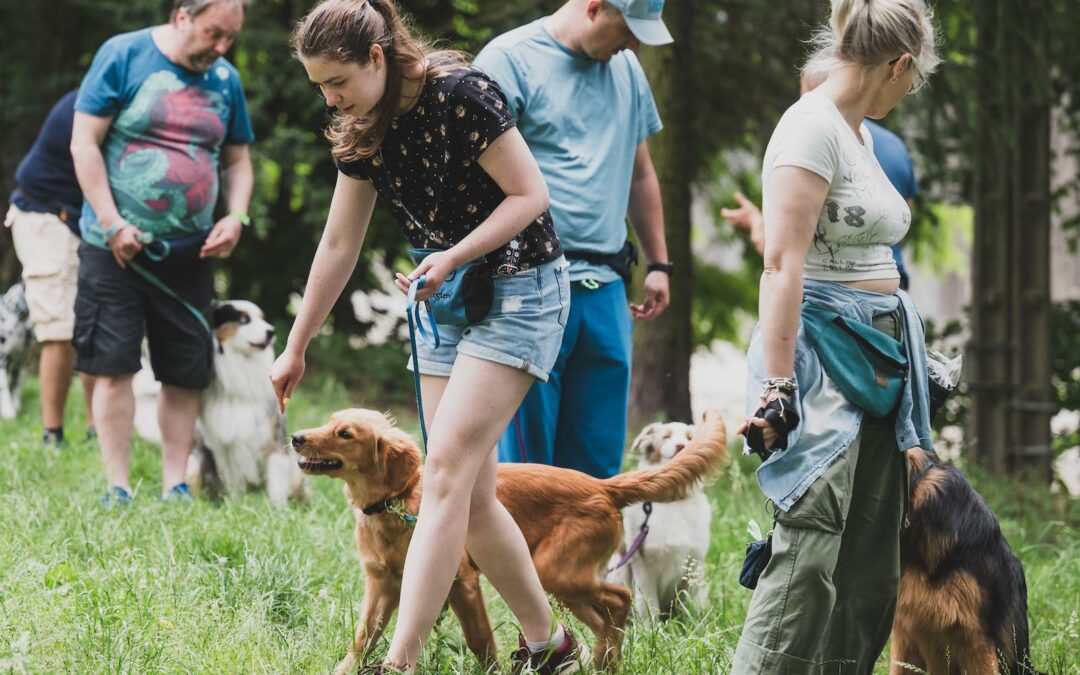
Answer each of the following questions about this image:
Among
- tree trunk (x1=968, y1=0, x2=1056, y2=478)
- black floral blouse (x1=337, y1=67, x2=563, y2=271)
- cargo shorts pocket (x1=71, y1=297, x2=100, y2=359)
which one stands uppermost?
black floral blouse (x1=337, y1=67, x2=563, y2=271)

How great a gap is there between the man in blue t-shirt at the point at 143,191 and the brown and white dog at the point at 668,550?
2.26 meters

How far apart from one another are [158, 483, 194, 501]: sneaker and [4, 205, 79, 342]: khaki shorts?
1696 millimetres

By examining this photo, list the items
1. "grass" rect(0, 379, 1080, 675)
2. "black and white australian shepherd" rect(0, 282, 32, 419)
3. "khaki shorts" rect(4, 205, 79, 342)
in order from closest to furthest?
"grass" rect(0, 379, 1080, 675) → "khaki shorts" rect(4, 205, 79, 342) → "black and white australian shepherd" rect(0, 282, 32, 419)

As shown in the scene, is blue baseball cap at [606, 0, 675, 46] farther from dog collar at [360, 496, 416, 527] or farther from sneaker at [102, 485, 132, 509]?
sneaker at [102, 485, 132, 509]

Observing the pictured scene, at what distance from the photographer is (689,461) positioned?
155 inches

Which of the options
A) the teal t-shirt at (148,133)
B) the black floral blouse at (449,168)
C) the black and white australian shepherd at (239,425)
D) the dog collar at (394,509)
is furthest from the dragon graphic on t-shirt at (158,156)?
the black floral blouse at (449,168)

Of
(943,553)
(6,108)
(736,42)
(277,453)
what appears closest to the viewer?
(943,553)

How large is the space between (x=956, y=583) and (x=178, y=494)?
145 inches

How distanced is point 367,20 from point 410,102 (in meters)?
0.23

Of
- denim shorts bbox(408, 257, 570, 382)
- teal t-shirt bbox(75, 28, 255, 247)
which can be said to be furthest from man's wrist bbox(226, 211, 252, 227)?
denim shorts bbox(408, 257, 570, 382)

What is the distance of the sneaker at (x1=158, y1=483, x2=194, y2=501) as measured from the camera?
18.2 ft

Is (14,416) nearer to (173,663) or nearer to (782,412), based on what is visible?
(173,663)

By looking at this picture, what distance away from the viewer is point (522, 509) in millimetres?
3906

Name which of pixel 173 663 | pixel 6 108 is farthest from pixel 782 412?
pixel 6 108
